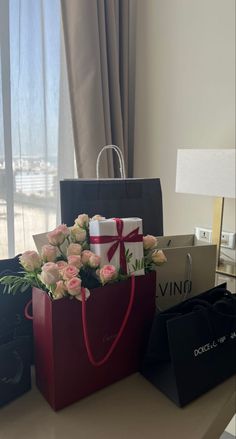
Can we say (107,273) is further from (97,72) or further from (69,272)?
(97,72)

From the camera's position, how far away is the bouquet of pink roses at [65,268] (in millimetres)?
611

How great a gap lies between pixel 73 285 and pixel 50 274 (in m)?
0.05

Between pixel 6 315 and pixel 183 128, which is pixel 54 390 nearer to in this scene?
pixel 6 315

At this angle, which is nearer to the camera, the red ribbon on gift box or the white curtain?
the red ribbon on gift box

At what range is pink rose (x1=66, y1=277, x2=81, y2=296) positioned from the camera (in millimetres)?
597

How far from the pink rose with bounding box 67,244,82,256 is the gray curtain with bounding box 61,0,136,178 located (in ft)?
3.15

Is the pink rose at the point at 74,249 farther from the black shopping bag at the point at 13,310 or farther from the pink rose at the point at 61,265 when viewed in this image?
the black shopping bag at the point at 13,310

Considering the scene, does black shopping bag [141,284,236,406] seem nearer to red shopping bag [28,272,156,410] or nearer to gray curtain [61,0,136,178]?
red shopping bag [28,272,156,410]

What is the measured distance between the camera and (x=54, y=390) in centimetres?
65

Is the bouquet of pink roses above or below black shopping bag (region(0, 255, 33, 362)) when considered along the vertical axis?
above

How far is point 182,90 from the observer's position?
64.5 inches

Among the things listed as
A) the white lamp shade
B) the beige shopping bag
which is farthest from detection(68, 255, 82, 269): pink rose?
the white lamp shade

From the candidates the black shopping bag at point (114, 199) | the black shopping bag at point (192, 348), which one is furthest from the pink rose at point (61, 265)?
the black shopping bag at point (114, 199)

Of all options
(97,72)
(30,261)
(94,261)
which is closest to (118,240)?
(94,261)
